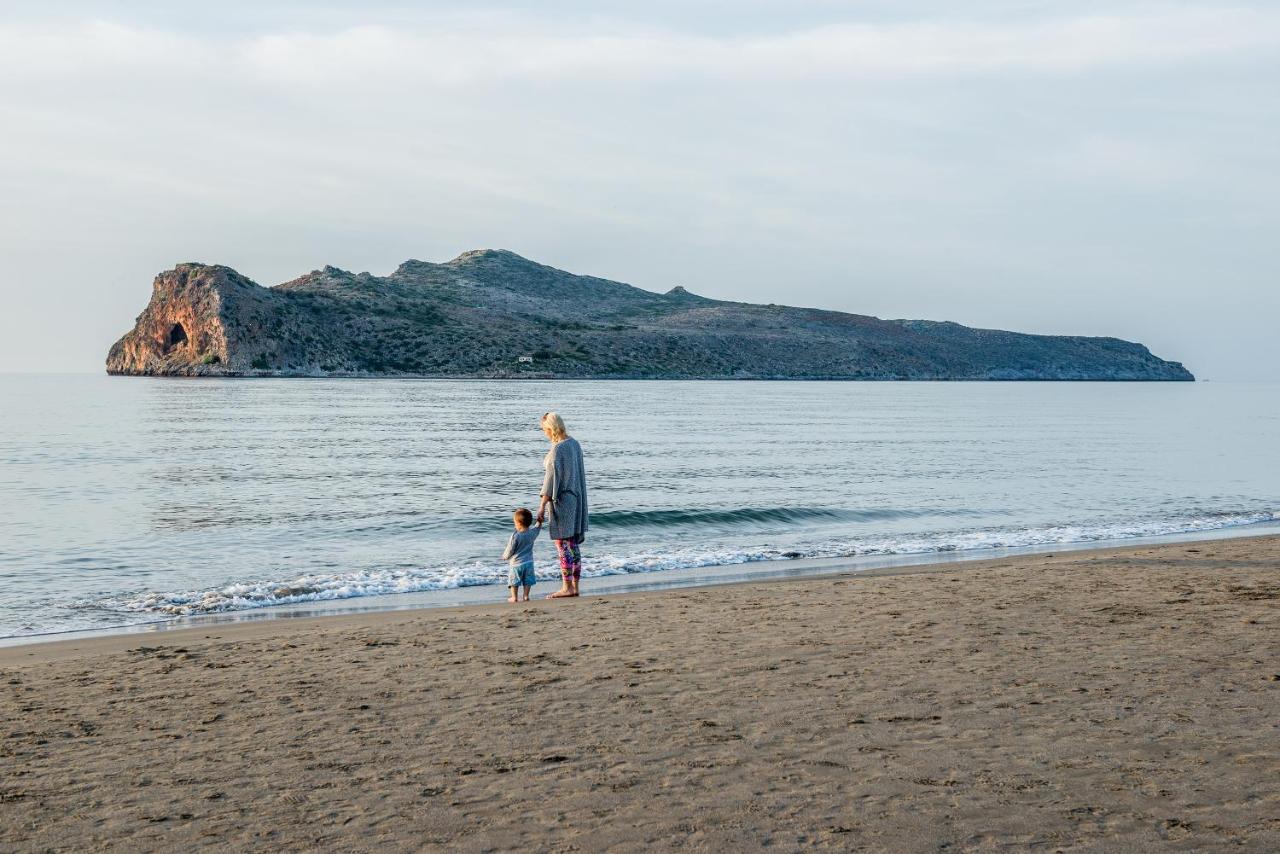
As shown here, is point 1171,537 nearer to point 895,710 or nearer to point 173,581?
point 895,710

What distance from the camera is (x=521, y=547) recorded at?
12.5 m

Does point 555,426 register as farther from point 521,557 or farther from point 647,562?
point 647,562

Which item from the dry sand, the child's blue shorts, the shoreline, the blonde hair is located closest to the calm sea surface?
the shoreline

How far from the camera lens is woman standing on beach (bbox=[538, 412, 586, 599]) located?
12062 millimetres

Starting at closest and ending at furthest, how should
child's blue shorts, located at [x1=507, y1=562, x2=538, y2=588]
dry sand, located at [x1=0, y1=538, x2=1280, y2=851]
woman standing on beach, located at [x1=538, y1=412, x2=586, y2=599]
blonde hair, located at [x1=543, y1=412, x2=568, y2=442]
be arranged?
dry sand, located at [x1=0, y1=538, x2=1280, y2=851], blonde hair, located at [x1=543, y1=412, x2=568, y2=442], woman standing on beach, located at [x1=538, y1=412, x2=586, y2=599], child's blue shorts, located at [x1=507, y1=562, x2=538, y2=588]

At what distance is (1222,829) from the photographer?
4.85 m

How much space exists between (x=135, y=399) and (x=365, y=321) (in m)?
89.6

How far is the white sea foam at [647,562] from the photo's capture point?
505 inches

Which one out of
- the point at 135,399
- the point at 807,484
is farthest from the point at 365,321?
the point at 807,484

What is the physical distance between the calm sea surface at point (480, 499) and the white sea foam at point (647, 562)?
2.2 inches

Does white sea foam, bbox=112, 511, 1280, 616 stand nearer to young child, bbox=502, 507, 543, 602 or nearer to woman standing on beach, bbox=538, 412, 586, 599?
young child, bbox=502, 507, 543, 602

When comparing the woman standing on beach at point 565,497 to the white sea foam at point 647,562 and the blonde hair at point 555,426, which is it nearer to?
the blonde hair at point 555,426

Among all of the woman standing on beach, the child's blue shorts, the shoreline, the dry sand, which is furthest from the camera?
the child's blue shorts

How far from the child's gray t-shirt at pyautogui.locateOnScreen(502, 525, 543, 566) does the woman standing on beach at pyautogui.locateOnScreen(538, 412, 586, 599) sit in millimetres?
224
